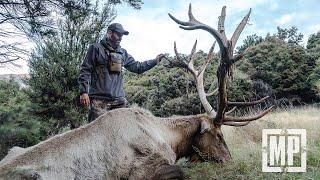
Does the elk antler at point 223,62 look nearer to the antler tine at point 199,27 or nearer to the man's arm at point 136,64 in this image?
the antler tine at point 199,27

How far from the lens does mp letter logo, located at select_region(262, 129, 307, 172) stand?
532cm

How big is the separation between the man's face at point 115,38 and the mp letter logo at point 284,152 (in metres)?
2.18

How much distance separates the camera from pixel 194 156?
5961mm

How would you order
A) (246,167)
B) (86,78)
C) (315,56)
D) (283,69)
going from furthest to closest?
(315,56)
(283,69)
(86,78)
(246,167)

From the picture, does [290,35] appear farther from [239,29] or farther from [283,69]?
[239,29]

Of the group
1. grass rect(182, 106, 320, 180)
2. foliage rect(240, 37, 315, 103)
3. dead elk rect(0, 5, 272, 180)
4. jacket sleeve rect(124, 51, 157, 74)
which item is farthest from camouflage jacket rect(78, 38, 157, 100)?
foliage rect(240, 37, 315, 103)

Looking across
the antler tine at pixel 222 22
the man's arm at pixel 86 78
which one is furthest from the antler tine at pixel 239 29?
the man's arm at pixel 86 78

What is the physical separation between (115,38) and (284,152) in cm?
251

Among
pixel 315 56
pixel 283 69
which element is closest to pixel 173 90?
pixel 283 69

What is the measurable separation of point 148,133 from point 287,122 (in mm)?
5381

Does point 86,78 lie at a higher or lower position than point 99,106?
higher

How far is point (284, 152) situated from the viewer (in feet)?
18.2

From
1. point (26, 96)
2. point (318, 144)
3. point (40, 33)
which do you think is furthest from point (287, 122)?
point (26, 96)

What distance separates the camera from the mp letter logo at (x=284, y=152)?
5.32 metres
